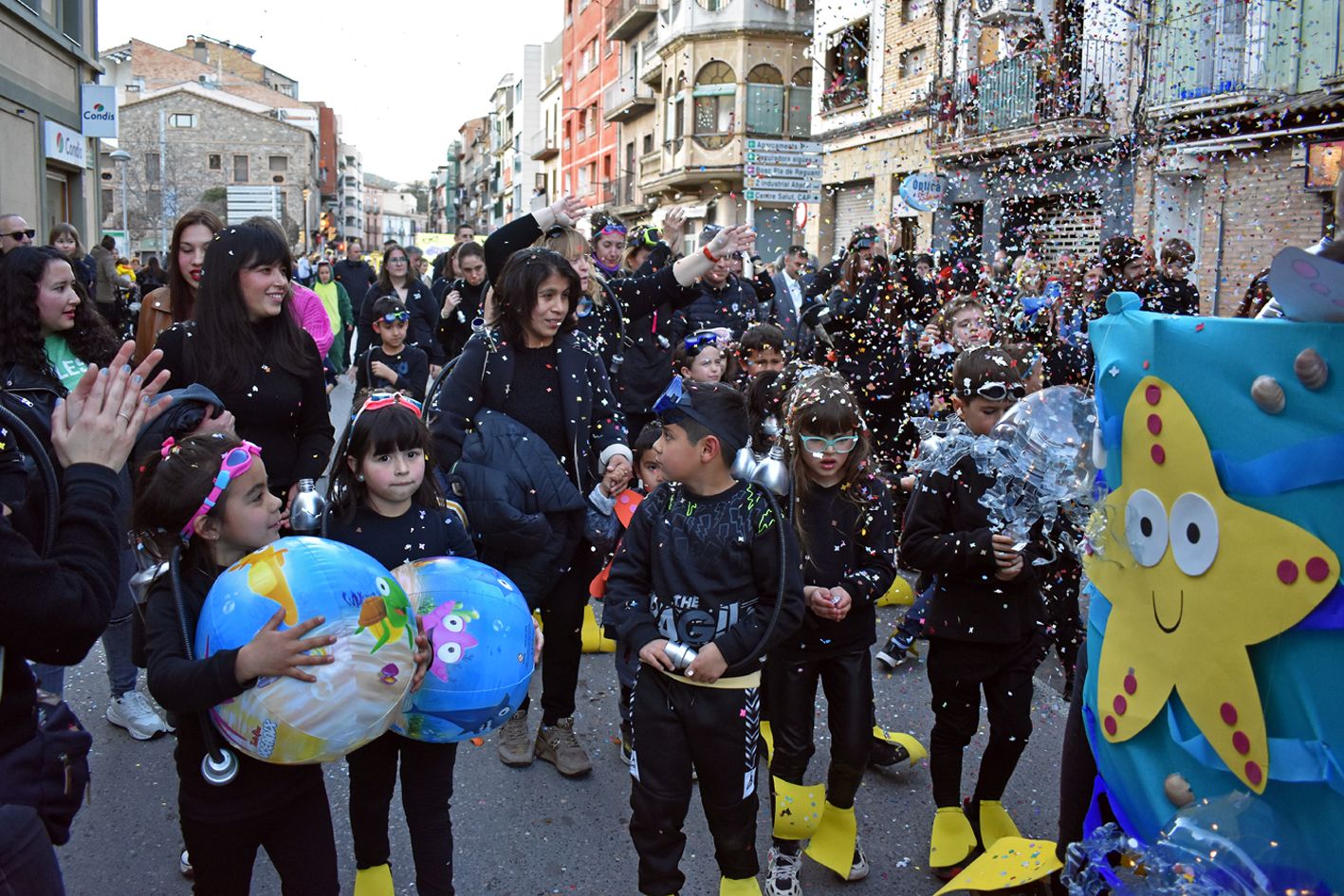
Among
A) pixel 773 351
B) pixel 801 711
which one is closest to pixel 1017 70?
pixel 773 351

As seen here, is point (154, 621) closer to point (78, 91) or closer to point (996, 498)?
point (996, 498)

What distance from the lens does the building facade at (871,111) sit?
21734mm

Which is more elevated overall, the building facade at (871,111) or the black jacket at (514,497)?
the building facade at (871,111)

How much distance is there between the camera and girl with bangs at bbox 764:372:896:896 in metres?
3.48

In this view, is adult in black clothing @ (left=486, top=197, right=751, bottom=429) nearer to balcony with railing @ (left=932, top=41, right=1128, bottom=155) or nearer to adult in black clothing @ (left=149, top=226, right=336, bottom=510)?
adult in black clothing @ (left=149, top=226, right=336, bottom=510)

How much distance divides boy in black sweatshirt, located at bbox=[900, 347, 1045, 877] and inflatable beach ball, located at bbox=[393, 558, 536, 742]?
1.43 metres

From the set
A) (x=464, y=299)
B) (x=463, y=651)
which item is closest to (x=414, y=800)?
(x=463, y=651)

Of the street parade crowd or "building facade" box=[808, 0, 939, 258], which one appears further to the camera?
"building facade" box=[808, 0, 939, 258]

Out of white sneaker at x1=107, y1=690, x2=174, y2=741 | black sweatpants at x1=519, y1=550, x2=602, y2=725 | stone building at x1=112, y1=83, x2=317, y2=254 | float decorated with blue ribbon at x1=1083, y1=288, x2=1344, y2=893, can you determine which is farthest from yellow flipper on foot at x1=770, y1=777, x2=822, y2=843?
stone building at x1=112, y1=83, x2=317, y2=254

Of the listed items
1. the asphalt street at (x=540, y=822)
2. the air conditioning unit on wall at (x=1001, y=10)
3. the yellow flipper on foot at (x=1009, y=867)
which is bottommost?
the asphalt street at (x=540, y=822)

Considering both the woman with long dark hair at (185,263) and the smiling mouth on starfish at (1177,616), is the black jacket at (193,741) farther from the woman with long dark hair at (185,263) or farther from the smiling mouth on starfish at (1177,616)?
the woman with long dark hair at (185,263)

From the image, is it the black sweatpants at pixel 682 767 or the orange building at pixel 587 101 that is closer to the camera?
the black sweatpants at pixel 682 767

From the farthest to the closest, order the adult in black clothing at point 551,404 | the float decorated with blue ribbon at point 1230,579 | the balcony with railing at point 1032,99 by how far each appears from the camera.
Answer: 1. the balcony with railing at point 1032,99
2. the adult in black clothing at point 551,404
3. the float decorated with blue ribbon at point 1230,579

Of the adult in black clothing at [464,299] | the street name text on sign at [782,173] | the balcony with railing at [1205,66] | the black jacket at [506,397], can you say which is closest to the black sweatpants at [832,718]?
the black jacket at [506,397]
